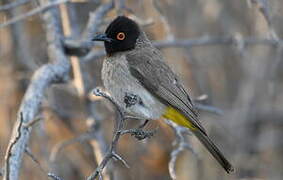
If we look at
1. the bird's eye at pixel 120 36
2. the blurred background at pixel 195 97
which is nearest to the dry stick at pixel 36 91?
the bird's eye at pixel 120 36

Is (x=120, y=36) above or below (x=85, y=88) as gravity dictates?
above

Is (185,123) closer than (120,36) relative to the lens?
Yes

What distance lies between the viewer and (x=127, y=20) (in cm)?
353

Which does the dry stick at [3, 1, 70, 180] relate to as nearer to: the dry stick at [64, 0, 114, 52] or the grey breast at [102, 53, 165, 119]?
the dry stick at [64, 0, 114, 52]

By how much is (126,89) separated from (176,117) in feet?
1.10

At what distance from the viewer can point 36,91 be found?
3141 mm

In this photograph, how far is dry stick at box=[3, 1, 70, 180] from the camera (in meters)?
2.49

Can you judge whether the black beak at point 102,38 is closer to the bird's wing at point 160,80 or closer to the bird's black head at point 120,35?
the bird's black head at point 120,35

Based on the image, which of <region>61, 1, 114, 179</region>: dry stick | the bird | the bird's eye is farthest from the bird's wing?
<region>61, 1, 114, 179</region>: dry stick

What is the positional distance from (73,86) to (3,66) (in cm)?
112

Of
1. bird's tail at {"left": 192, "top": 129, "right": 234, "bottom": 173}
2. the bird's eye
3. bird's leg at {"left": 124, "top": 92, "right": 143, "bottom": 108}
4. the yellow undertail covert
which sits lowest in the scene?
bird's tail at {"left": 192, "top": 129, "right": 234, "bottom": 173}

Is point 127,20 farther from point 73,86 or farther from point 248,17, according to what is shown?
point 248,17

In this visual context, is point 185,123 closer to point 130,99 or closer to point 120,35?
point 130,99

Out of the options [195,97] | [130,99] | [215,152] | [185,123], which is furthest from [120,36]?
[195,97]
